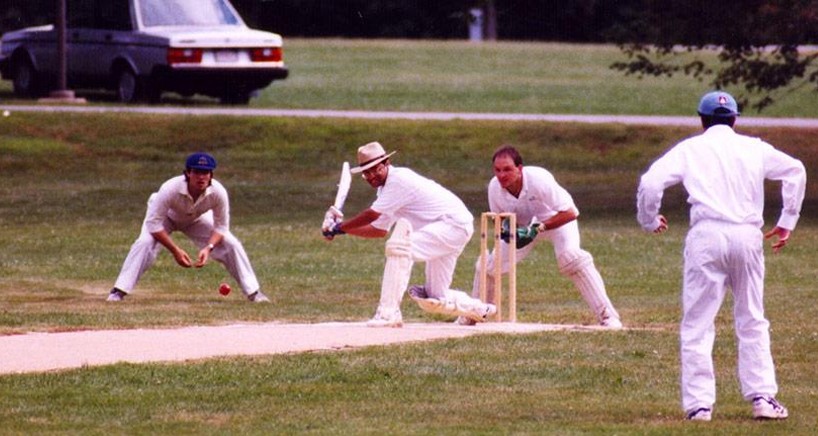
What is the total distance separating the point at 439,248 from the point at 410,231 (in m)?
0.33

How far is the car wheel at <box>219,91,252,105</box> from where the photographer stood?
119ft

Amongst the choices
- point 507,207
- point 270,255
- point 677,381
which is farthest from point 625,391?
point 270,255

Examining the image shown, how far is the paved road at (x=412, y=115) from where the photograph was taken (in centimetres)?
3381

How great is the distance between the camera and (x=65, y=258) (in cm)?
2158

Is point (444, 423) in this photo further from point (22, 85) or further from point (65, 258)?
point (22, 85)

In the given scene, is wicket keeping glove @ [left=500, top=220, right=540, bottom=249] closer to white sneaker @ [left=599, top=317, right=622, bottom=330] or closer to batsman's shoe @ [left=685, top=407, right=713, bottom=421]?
white sneaker @ [left=599, top=317, right=622, bottom=330]

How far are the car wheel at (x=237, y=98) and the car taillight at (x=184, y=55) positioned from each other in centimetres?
257

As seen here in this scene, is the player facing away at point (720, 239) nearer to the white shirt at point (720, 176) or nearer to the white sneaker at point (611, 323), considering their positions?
the white shirt at point (720, 176)

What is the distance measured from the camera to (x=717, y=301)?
10.4 metres

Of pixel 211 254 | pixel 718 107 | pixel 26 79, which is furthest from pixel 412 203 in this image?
pixel 26 79

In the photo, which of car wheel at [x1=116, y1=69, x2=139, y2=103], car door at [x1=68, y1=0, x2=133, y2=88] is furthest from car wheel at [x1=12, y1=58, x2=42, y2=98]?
car wheel at [x1=116, y1=69, x2=139, y2=103]

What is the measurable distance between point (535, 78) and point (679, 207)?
2229cm

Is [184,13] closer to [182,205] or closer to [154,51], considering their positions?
[154,51]

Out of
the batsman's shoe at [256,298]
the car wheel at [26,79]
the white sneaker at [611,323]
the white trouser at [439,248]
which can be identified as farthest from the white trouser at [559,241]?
the car wheel at [26,79]
